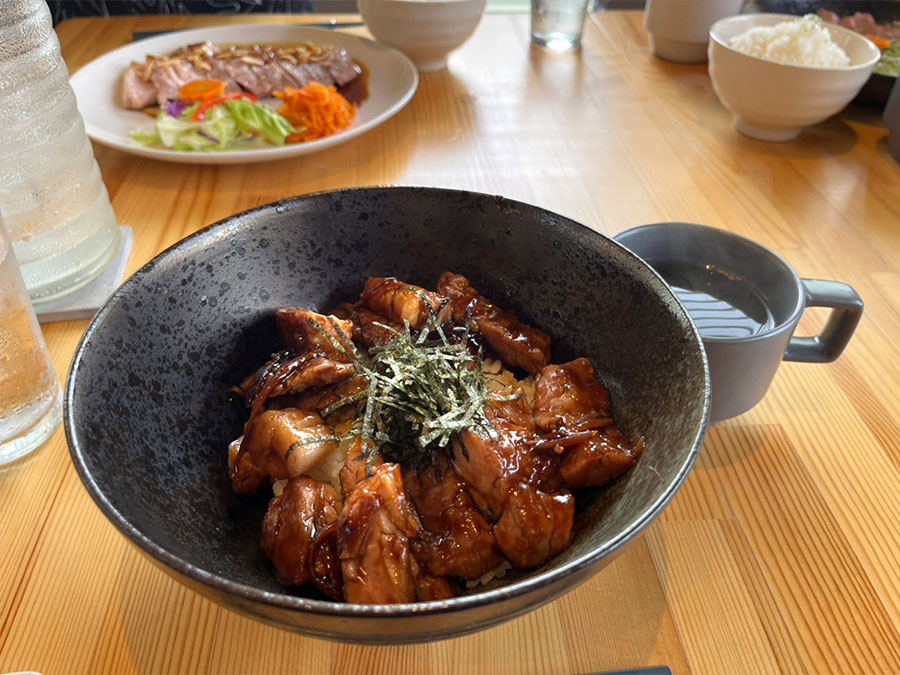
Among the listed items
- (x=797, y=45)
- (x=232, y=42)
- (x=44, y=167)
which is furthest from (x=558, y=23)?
(x=44, y=167)

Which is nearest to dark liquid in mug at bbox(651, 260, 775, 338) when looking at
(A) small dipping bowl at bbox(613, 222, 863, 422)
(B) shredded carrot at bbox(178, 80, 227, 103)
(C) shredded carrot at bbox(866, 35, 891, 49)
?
(A) small dipping bowl at bbox(613, 222, 863, 422)

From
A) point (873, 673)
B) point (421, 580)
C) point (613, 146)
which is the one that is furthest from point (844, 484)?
point (613, 146)

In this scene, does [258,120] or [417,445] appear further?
[258,120]

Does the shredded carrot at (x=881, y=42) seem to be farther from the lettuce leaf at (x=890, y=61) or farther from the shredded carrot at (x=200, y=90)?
the shredded carrot at (x=200, y=90)

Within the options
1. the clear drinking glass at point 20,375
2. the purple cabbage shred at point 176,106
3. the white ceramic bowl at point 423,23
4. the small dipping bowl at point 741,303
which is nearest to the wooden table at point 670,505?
the clear drinking glass at point 20,375

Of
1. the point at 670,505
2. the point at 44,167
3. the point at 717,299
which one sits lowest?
the point at 670,505

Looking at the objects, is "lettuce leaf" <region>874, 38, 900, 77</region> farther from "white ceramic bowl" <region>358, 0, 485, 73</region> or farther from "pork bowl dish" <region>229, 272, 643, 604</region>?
"pork bowl dish" <region>229, 272, 643, 604</region>

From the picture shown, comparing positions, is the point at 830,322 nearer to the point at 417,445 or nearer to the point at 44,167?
the point at 417,445
